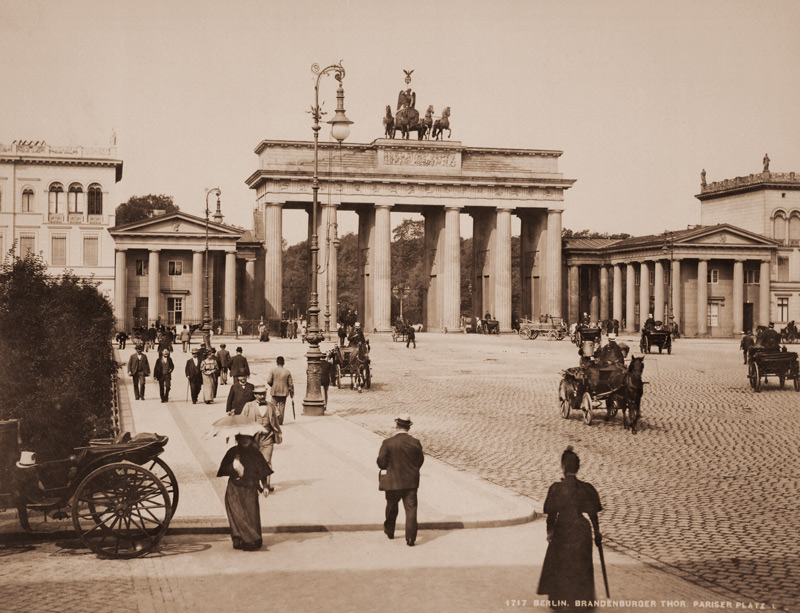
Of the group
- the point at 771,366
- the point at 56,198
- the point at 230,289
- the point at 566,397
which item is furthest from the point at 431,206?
the point at 566,397

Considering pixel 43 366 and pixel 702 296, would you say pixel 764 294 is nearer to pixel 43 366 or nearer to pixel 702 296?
pixel 702 296

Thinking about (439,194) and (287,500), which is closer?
(287,500)

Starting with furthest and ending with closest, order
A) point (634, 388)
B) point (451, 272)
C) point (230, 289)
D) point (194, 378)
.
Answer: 1. point (451, 272)
2. point (230, 289)
3. point (194, 378)
4. point (634, 388)

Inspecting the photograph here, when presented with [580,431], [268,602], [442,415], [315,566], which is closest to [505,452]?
[580,431]

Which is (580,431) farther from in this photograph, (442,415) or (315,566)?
(315,566)

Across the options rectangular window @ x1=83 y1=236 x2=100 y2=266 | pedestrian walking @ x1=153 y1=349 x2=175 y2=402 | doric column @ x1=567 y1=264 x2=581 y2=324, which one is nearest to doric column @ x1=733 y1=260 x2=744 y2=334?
doric column @ x1=567 y1=264 x2=581 y2=324

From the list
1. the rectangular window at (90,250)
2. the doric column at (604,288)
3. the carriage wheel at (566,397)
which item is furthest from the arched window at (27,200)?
the carriage wheel at (566,397)
